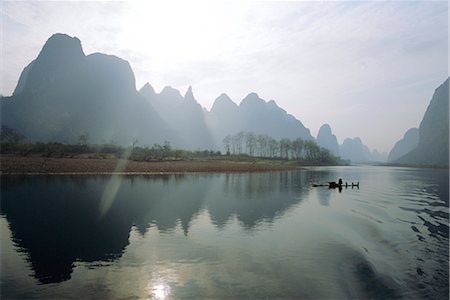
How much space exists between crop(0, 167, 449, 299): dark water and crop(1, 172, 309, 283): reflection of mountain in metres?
0.11

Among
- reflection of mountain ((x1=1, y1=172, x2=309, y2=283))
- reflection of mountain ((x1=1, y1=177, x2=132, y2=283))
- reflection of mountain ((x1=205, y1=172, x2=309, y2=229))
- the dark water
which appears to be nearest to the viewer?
the dark water

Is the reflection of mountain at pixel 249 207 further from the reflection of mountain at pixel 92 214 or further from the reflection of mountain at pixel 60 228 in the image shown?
the reflection of mountain at pixel 60 228

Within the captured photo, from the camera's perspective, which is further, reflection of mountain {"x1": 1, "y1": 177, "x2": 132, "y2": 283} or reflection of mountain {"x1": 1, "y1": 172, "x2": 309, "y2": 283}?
reflection of mountain {"x1": 1, "y1": 172, "x2": 309, "y2": 283}

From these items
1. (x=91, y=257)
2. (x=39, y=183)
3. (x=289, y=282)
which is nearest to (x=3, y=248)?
(x=91, y=257)

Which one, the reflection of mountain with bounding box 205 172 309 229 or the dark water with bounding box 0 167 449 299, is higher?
the reflection of mountain with bounding box 205 172 309 229

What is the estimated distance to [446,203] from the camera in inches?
1788

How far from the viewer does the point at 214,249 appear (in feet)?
69.6

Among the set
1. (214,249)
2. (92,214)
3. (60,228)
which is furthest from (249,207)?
(60,228)

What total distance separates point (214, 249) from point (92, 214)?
626 inches

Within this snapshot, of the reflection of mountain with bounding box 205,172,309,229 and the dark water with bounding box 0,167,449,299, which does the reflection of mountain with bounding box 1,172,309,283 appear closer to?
the reflection of mountain with bounding box 205,172,309,229

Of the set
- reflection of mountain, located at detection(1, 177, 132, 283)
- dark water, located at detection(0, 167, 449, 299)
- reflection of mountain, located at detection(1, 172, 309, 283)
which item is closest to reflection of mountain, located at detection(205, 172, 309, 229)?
reflection of mountain, located at detection(1, 172, 309, 283)

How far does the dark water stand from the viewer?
1502cm

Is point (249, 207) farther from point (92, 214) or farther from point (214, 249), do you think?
point (92, 214)

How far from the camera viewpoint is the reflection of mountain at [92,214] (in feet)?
64.9
